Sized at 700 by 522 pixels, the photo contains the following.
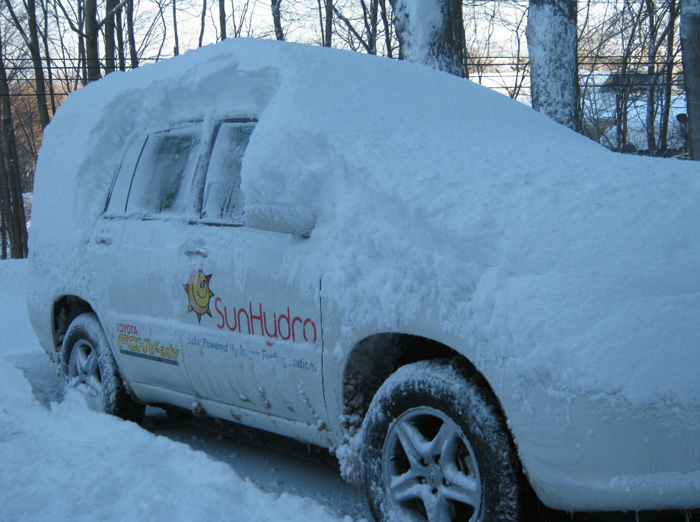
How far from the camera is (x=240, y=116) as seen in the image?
4.03m

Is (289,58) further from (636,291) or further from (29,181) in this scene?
(29,181)

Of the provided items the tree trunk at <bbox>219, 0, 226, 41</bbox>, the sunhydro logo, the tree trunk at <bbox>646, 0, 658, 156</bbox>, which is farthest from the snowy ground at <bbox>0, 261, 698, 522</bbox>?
the tree trunk at <bbox>219, 0, 226, 41</bbox>

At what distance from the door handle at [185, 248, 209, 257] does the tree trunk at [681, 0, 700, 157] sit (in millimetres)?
9651

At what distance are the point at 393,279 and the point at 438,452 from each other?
1.99ft

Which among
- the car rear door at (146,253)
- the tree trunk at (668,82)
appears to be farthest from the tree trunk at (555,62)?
the tree trunk at (668,82)

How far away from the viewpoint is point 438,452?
2785 millimetres

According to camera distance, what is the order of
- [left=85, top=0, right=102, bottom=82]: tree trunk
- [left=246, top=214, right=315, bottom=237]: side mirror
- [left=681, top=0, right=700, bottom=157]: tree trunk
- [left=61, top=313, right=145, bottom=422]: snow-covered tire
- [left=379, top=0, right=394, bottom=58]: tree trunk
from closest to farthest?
[left=246, top=214, right=315, bottom=237]: side mirror, [left=61, top=313, right=145, bottom=422]: snow-covered tire, [left=681, top=0, right=700, bottom=157]: tree trunk, [left=85, top=0, right=102, bottom=82]: tree trunk, [left=379, top=0, right=394, bottom=58]: tree trunk

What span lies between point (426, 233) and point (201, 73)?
1983 millimetres

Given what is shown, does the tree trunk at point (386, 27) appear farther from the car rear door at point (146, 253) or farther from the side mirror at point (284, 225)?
the side mirror at point (284, 225)

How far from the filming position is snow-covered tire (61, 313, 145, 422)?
4.73 meters

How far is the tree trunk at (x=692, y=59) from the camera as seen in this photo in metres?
11.8

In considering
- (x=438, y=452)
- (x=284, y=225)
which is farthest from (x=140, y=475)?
(x=438, y=452)

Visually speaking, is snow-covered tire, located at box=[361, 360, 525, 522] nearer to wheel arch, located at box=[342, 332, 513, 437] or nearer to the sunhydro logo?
wheel arch, located at box=[342, 332, 513, 437]

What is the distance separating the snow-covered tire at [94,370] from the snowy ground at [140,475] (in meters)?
0.11
